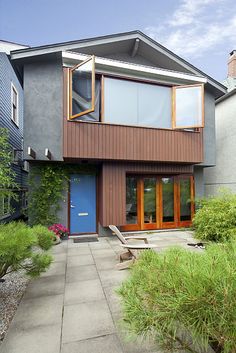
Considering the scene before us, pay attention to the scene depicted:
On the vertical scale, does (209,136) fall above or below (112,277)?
above

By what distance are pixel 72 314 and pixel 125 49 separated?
28.7ft

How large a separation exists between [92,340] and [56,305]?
1.02m

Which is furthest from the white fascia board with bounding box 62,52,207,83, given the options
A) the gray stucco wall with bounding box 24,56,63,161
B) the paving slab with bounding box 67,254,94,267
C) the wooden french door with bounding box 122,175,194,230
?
the paving slab with bounding box 67,254,94,267

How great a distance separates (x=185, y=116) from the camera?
8.21 metres

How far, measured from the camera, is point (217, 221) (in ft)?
23.1

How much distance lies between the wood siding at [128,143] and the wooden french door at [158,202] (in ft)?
3.93

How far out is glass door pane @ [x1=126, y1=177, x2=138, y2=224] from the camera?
8.52 m

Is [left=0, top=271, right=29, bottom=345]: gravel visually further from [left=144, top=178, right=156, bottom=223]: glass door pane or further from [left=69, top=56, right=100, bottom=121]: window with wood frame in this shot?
[left=144, top=178, right=156, bottom=223]: glass door pane

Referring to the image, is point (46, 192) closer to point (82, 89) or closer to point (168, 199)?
point (82, 89)

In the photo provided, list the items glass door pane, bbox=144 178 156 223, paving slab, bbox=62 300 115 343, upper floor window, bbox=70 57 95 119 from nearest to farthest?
1. paving slab, bbox=62 300 115 343
2. upper floor window, bbox=70 57 95 119
3. glass door pane, bbox=144 178 156 223

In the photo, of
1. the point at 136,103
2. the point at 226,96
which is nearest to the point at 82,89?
the point at 136,103

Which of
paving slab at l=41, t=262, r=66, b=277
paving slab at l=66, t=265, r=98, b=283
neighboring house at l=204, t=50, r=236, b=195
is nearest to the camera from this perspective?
paving slab at l=66, t=265, r=98, b=283

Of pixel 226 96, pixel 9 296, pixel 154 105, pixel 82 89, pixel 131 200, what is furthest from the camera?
pixel 226 96

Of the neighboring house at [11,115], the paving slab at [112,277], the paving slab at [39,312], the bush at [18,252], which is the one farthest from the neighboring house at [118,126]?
the paving slab at [39,312]
